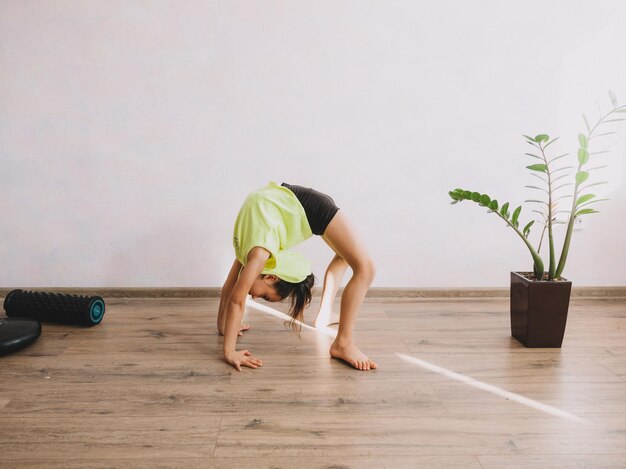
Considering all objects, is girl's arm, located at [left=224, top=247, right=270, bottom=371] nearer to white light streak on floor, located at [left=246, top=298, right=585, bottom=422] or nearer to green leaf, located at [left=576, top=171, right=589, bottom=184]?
white light streak on floor, located at [left=246, top=298, right=585, bottom=422]

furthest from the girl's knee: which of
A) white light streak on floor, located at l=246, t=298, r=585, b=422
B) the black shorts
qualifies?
white light streak on floor, located at l=246, t=298, r=585, b=422

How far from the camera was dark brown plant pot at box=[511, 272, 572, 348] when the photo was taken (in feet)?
6.07

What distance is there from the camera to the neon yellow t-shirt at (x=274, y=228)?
1.68 m

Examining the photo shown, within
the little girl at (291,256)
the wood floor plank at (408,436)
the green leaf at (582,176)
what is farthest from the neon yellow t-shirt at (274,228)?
the green leaf at (582,176)

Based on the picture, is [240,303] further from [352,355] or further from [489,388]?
[489,388]

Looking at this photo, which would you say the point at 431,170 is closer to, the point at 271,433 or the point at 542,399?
the point at 542,399

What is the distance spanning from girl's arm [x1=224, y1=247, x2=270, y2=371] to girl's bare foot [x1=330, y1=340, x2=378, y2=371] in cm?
26

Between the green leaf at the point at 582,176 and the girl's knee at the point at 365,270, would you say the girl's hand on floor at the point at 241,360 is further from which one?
the green leaf at the point at 582,176

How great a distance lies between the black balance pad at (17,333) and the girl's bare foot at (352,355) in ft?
3.47

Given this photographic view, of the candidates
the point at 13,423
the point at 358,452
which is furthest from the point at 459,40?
the point at 13,423

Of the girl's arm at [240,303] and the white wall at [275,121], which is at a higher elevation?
the white wall at [275,121]

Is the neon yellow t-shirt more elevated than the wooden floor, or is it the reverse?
the neon yellow t-shirt

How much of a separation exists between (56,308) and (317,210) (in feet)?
3.64

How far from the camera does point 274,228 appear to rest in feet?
→ 5.57
